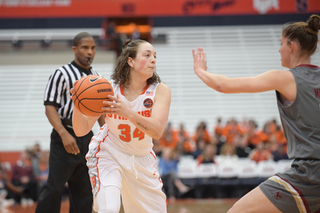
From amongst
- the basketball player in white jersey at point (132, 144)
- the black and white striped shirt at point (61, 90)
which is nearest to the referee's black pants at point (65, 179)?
the black and white striped shirt at point (61, 90)

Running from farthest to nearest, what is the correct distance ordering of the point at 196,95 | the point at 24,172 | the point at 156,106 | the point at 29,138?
the point at 196,95
the point at 29,138
the point at 24,172
the point at 156,106

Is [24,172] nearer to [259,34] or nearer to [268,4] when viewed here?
[259,34]

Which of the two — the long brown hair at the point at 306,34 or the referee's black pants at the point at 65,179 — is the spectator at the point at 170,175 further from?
the long brown hair at the point at 306,34

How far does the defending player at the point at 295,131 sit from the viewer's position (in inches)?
99.0

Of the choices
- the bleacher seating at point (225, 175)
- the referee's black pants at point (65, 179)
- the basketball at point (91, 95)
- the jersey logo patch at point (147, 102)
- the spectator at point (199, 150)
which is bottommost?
the bleacher seating at point (225, 175)

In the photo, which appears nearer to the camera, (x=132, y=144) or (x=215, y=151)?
(x=132, y=144)

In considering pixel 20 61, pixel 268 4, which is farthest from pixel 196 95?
pixel 20 61

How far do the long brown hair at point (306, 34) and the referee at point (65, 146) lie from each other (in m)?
2.35

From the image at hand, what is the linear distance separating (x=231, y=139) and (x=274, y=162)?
1.80 m

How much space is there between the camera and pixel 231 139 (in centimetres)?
1131

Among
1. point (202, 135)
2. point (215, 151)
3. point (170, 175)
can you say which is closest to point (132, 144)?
point (170, 175)

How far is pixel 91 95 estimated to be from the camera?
9.35 feet

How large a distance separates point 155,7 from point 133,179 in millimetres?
17443

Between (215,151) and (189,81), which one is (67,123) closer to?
(215,151)
